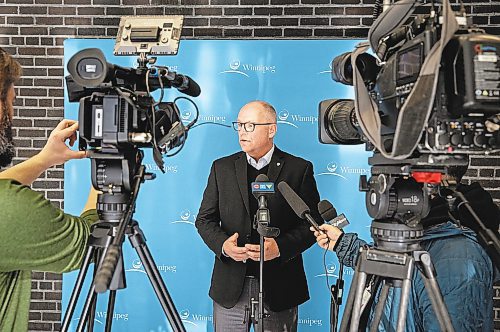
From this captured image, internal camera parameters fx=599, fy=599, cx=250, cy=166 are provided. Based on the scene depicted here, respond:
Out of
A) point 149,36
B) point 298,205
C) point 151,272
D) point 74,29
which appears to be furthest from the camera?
point 74,29

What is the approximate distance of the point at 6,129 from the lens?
1752 millimetres

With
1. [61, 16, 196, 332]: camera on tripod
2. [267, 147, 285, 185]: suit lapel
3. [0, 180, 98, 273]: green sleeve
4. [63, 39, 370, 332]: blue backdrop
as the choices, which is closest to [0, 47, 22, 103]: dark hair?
[61, 16, 196, 332]: camera on tripod

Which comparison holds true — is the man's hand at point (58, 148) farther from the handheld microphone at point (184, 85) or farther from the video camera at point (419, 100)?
the video camera at point (419, 100)

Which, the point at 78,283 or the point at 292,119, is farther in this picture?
the point at 292,119

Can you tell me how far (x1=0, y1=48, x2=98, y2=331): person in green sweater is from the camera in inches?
60.9

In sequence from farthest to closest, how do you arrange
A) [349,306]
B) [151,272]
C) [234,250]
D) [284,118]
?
1. [284,118]
2. [234,250]
3. [151,272]
4. [349,306]

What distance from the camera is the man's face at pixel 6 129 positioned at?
1.72 metres

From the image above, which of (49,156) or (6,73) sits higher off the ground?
(6,73)

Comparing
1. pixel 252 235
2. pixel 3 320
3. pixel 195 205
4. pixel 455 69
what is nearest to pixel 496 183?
pixel 252 235

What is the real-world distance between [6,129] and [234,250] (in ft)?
4.38

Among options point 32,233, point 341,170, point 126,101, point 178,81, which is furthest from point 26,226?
point 341,170

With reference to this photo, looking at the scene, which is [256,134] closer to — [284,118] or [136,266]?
[284,118]

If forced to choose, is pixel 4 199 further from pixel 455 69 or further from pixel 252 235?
pixel 252 235

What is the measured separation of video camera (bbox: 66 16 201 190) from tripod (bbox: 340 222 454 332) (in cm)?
65
